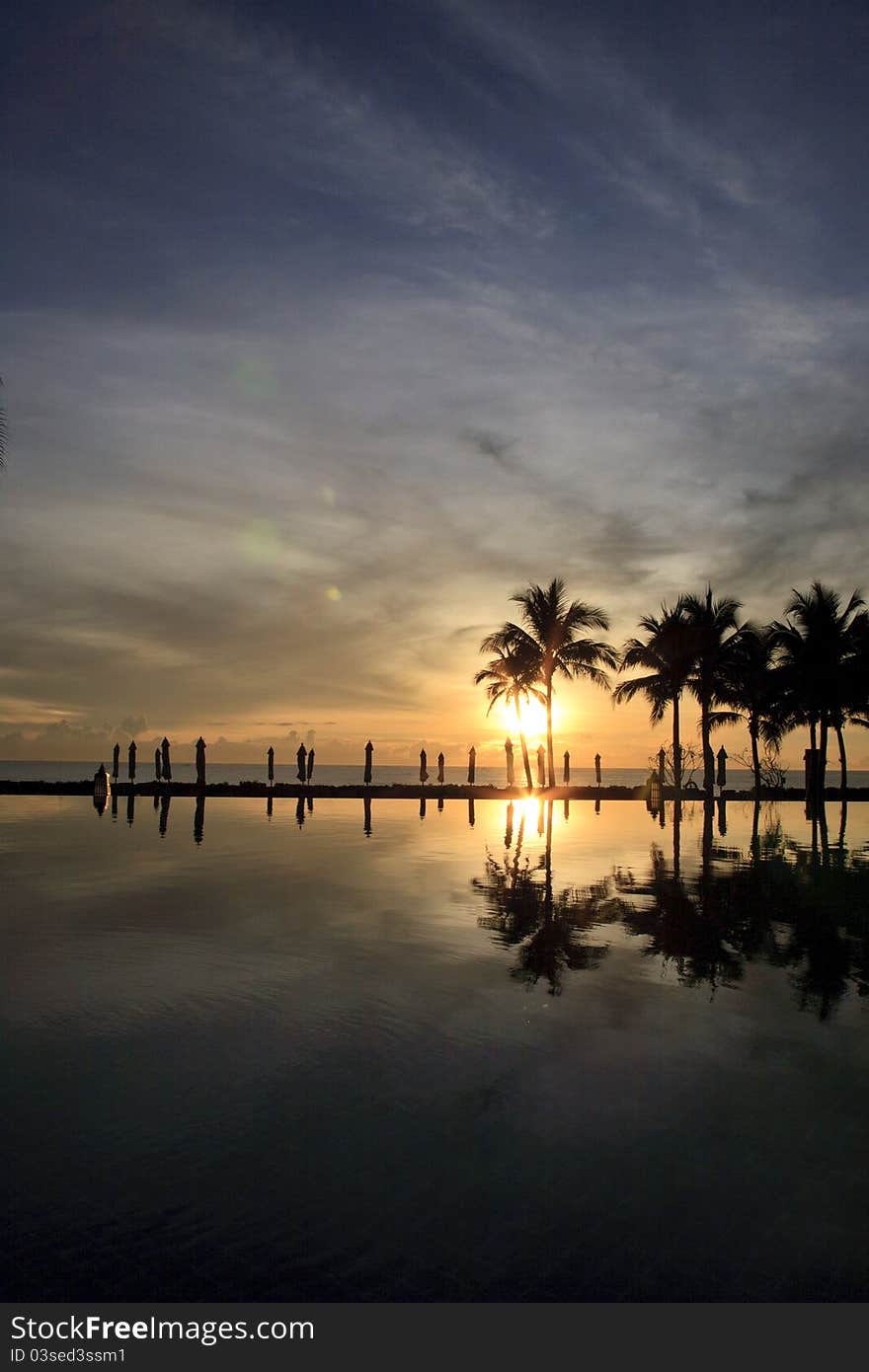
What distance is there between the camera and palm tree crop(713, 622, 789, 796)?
42594 millimetres

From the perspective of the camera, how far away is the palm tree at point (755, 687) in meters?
42.6

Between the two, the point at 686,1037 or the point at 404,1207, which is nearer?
the point at 404,1207

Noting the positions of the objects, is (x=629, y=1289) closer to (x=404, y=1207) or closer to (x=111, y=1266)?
(x=404, y=1207)

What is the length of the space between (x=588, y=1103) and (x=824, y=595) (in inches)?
1670

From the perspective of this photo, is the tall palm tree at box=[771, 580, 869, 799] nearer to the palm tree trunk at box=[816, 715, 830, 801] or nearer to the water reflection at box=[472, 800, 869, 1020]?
the palm tree trunk at box=[816, 715, 830, 801]

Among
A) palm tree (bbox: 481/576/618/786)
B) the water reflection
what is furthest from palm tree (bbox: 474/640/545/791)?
the water reflection

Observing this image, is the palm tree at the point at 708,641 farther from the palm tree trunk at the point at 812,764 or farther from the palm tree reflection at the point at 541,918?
the palm tree reflection at the point at 541,918

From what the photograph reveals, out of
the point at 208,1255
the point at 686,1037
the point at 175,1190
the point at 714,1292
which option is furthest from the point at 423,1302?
the point at 686,1037

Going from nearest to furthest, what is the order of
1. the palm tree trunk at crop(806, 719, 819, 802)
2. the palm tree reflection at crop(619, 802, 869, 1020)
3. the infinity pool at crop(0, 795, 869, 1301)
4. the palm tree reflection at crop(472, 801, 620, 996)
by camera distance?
the infinity pool at crop(0, 795, 869, 1301) → the palm tree reflection at crop(619, 802, 869, 1020) → the palm tree reflection at crop(472, 801, 620, 996) → the palm tree trunk at crop(806, 719, 819, 802)

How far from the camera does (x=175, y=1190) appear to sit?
3.82 meters

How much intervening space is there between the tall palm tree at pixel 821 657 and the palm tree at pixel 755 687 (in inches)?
38.4

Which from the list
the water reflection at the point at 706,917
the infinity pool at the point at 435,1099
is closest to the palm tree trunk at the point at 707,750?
the water reflection at the point at 706,917

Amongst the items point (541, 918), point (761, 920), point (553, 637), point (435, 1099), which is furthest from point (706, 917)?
point (553, 637)

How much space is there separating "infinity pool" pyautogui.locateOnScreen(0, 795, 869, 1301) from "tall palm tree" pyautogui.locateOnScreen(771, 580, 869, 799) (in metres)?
32.6
